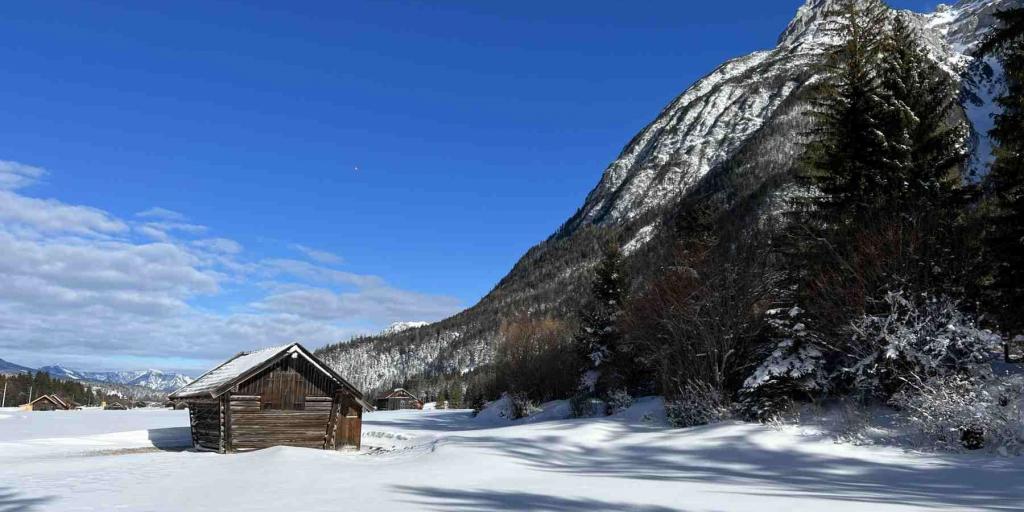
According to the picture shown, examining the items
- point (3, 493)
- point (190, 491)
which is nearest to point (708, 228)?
point (190, 491)

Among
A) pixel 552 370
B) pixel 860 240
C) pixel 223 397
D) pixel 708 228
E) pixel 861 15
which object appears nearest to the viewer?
pixel 860 240

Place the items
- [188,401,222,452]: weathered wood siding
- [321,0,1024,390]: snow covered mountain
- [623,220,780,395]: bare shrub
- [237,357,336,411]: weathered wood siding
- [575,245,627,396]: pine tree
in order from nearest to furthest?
[623,220,780,395]: bare shrub
[188,401,222,452]: weathered wood siding
[237,357,336,411]: weathered wood siding
[575,245,627,396]: pine tree
[321,0,1024,390]: snow covered mountain

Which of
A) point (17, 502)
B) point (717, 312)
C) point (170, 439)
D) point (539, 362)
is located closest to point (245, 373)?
point (170, 439)

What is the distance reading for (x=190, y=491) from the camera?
13.1 m

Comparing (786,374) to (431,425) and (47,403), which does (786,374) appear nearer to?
(431,425)

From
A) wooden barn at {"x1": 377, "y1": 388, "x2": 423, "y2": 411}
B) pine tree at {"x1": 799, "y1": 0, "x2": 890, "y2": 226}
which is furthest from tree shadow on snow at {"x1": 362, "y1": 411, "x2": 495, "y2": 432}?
wooden barn at {"x1": 377, "y1": 388, "x2": 423, "y2": 411}

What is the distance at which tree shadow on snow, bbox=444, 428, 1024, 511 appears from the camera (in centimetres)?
1086

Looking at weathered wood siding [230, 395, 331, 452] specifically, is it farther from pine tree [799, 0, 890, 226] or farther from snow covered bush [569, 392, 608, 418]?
pine tree [799, 0, 890, 226]

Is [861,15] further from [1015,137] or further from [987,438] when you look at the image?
[987,438]

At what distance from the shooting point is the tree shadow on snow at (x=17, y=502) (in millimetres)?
11469

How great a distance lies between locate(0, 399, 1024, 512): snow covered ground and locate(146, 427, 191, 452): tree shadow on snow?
29.5 ft

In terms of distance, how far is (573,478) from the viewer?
13.9 meters

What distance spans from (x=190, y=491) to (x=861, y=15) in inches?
1164

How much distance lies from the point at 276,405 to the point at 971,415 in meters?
26.7
